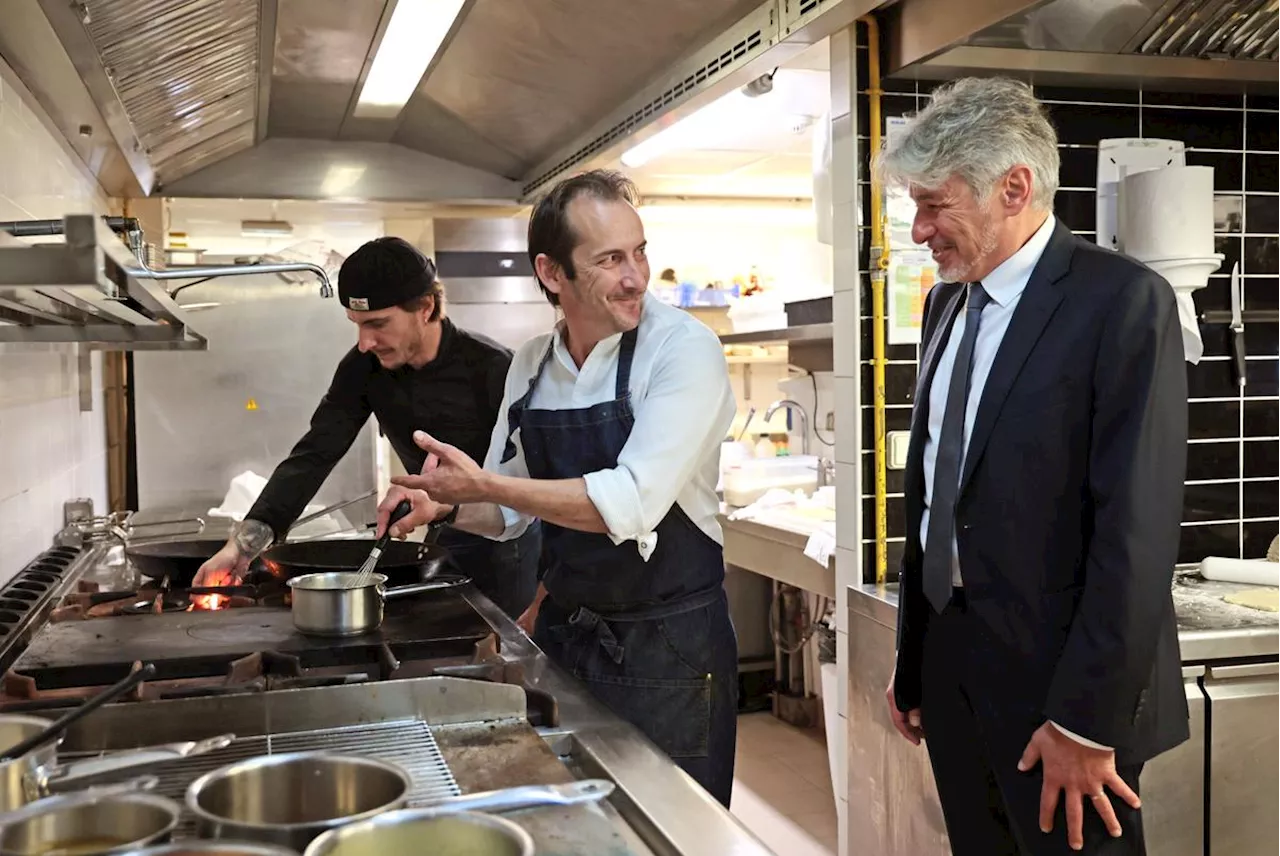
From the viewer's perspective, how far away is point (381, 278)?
109 inches

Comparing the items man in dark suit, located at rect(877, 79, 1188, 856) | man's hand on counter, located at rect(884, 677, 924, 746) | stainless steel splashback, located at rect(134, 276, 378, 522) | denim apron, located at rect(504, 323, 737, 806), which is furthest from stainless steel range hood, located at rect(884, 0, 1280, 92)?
stainless steel splashback, located at rect(134, 276, 378, 522)

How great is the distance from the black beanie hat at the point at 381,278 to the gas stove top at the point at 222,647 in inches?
31.6

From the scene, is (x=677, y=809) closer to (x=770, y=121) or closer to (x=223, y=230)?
(x=770, y=121)

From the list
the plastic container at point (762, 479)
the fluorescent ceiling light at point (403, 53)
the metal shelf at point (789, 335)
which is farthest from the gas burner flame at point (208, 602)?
the plastic container at point (762, 479)


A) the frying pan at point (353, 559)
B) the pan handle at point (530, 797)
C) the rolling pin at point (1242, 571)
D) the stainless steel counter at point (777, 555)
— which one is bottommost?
the stainless steel counter at point (777, 555)

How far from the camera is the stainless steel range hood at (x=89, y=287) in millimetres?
871

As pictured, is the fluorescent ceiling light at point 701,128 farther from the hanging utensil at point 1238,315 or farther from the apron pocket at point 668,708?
the apron pocket at point 668,708

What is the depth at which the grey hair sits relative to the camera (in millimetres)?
1864

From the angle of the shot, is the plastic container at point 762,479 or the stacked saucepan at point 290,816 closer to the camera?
the stacked saucepan at point 290,816

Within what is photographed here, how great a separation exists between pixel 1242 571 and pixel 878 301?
3.61 feet

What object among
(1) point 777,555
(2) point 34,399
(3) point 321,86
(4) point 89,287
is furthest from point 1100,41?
(2) point 34,399

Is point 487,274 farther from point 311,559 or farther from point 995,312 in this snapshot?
point 995,312

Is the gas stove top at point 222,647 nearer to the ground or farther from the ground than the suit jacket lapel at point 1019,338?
nearer to the ground

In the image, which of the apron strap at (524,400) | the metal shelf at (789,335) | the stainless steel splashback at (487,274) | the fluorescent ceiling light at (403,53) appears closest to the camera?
the apron strap at (524,400)
